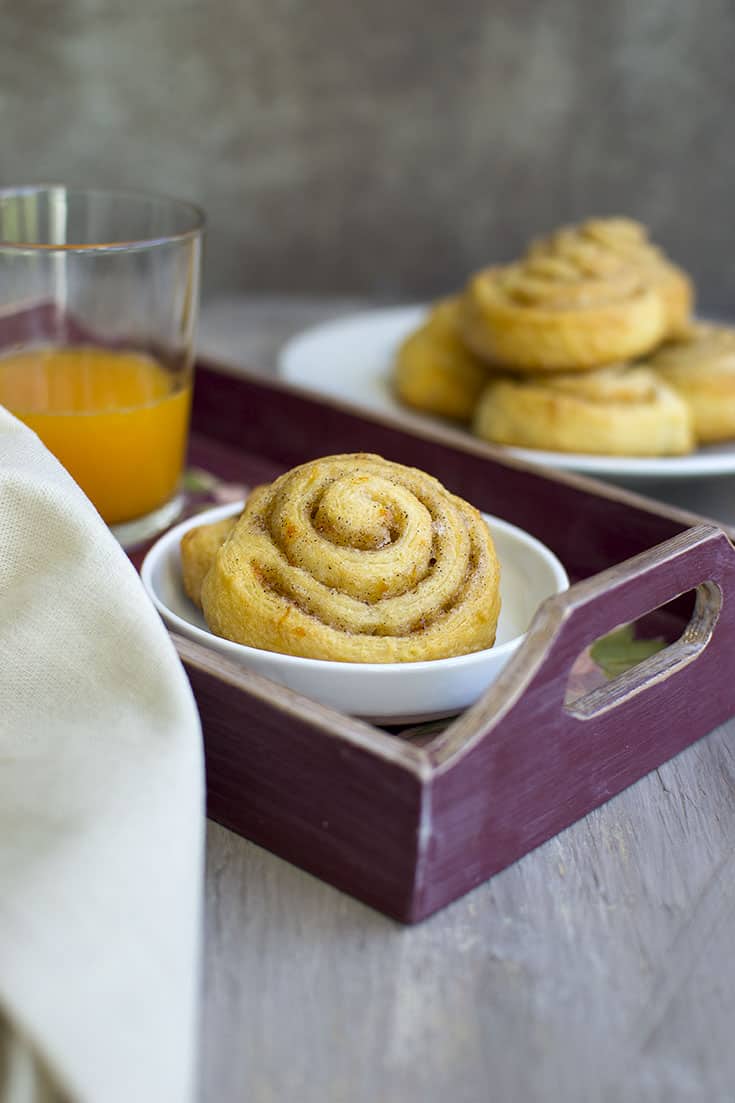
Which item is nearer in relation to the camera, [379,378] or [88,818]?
[88,818]

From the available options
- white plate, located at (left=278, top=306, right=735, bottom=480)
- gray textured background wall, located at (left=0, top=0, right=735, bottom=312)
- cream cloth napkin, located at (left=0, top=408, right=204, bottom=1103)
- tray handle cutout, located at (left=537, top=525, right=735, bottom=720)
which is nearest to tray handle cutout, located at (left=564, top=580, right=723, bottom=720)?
tray handle cutout, located at (left=537, top=525, right=735, bottom=720)

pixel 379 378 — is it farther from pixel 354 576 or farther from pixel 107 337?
pixel 354 576

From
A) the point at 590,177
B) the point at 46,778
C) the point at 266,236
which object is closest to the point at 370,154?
the point at 266,236

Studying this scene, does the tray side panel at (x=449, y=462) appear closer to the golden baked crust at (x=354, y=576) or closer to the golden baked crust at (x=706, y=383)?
the golden baked crust at (x=354, y=576)

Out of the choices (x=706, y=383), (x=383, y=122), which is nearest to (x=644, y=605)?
(x=706, y=383)

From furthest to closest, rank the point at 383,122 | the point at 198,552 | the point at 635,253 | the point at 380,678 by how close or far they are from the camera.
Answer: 1. the point at 383,122
2. the point at 635,253
3. the point at 198,552
4. the point at 380,678

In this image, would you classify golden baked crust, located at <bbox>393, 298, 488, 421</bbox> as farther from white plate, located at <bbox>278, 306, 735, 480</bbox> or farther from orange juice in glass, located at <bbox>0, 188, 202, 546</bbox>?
orange juice in glass, located at <bbox>0, 188, 202, 546</bbox>

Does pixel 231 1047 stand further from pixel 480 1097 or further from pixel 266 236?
pixel 266 236

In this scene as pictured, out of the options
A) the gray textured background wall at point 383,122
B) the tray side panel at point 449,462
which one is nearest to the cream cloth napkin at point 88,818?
the tray side panel at point 449,462
